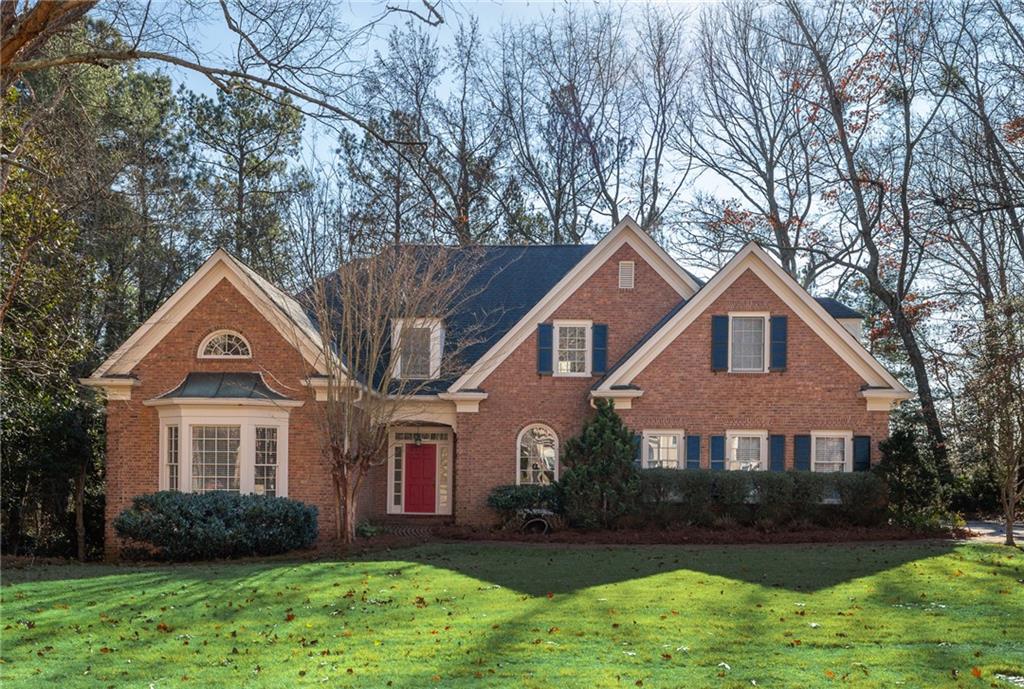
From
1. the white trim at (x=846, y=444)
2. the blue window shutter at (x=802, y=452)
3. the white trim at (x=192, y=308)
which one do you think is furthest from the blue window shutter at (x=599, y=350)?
the white trim at (x=192, y=308)

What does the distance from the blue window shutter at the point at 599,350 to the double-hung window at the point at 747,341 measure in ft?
9.34

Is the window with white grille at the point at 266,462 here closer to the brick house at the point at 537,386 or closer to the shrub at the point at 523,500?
the brick house at the point at 537,386

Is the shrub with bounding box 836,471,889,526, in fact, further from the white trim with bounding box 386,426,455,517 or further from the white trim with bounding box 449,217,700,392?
the white trim with bounding box 386,426,455,517

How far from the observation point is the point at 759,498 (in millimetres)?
22547

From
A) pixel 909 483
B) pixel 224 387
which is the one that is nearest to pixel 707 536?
pixel 909 483

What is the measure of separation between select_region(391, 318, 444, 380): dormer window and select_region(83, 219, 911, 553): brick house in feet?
0.60

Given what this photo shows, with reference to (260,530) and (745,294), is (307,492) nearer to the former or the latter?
(260,530)

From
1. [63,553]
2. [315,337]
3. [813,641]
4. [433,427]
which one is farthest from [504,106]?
[813,641]

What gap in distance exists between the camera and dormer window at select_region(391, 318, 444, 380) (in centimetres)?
2091

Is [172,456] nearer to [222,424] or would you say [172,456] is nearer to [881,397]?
[222,424]

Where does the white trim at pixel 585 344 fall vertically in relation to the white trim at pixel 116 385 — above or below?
above

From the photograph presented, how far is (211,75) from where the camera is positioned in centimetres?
796

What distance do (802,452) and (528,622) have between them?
1345cm

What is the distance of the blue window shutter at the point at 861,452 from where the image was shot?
2375 centimetres
